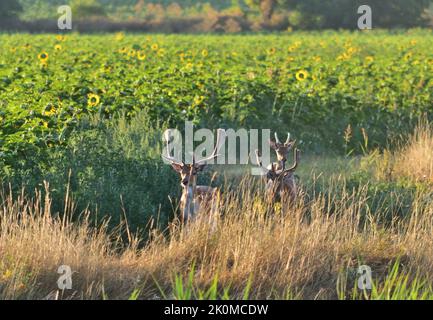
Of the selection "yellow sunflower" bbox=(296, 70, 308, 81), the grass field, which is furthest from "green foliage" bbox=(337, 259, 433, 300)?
"yellow sunflower" bbox=(296, 70, 308, 81)

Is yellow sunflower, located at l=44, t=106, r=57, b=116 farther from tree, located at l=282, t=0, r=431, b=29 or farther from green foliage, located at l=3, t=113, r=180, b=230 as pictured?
tree, located at l=282, t=0, r=431, b=29

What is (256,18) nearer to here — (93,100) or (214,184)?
(93,100)

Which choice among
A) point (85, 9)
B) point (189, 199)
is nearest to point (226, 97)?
point (189, 199)

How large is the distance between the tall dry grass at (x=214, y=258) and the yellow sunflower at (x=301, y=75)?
8431 millimetres

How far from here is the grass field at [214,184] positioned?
8430mm

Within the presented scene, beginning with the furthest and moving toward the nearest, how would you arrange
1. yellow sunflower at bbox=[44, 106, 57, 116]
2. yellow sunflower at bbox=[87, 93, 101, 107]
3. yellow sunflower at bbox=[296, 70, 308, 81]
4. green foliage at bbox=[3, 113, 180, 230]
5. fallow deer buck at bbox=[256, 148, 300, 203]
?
1. yellow sunflower at bbox=[296, 70, 308, 81]
2. yellow sunflower at bbox=[87, 93, 101, 107]
3. yellow sunflower at bbox=[44, 106, 57, 116]
4. green foliage at bbox=[3, 113, 180, 230]
5. fallow deer buck at bbox=[256, 148, 300, 203]

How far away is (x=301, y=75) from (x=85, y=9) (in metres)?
38.9

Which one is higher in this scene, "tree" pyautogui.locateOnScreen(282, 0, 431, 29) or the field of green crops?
"tree" pyautogui.locateOnScreen(282, 0, 431, 29)

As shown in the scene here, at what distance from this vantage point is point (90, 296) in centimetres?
812

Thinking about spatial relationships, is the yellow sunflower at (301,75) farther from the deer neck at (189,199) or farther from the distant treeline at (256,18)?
the distant treeline at (256,18)

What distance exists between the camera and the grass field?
8.43 metres

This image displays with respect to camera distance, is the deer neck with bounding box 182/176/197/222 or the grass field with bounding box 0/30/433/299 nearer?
the grass field with bounding box 0/30/433/299

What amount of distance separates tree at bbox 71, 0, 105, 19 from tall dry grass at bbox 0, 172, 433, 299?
46.2 meters

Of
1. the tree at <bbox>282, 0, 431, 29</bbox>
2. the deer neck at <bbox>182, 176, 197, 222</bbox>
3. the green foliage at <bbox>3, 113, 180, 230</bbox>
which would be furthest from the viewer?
the tree at <bbox>282, 0, 431, 29</bbox>
